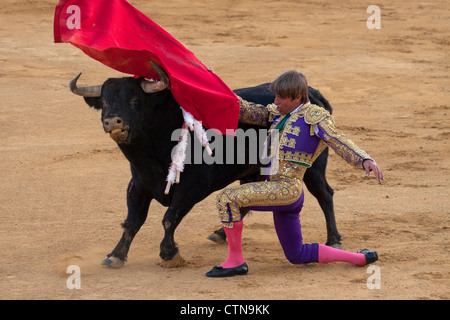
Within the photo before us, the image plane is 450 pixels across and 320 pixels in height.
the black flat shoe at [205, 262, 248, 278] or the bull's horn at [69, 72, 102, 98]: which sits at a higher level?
the bull's horn at [69, 72, 102, 98]

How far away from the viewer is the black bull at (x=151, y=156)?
574cm

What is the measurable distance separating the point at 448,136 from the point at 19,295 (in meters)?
6.20

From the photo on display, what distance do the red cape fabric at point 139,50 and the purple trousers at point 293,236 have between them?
30.5 inches

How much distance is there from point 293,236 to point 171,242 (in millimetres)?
851

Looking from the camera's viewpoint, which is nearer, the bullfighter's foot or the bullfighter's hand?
the bullfighter's hand

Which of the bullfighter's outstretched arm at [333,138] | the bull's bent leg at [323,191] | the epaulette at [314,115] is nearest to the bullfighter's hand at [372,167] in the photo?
the bullfighter's outstretched arm at [333,138]

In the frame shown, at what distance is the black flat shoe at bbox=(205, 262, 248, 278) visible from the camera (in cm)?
561

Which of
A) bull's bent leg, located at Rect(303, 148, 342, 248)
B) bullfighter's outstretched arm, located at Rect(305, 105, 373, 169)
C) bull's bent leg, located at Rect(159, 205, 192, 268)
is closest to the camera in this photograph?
bullfighter's outstretched arm, located at Rect(305, 105, 373, 169)

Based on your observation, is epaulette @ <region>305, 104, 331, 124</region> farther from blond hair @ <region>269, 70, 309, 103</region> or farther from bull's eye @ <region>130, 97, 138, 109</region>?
bull's eye @ <region>130, 97, 138, 109</region>

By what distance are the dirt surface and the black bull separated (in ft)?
0.96

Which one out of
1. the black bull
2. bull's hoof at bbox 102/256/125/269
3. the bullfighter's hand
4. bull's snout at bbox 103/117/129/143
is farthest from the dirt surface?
bull's snout at bbox 103/117/129/143

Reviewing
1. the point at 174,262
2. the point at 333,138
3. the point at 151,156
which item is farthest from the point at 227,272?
the point at 333,138

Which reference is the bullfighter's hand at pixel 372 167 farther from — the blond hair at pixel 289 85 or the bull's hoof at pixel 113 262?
the bull's hoof at pixel 113 262

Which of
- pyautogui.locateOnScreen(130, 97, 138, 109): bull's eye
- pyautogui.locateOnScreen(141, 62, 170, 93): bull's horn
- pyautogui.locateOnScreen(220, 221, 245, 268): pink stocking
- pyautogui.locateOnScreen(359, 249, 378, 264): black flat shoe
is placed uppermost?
pyautogui.locateOnScreen(141, 62, 170, 93): bull's horn
